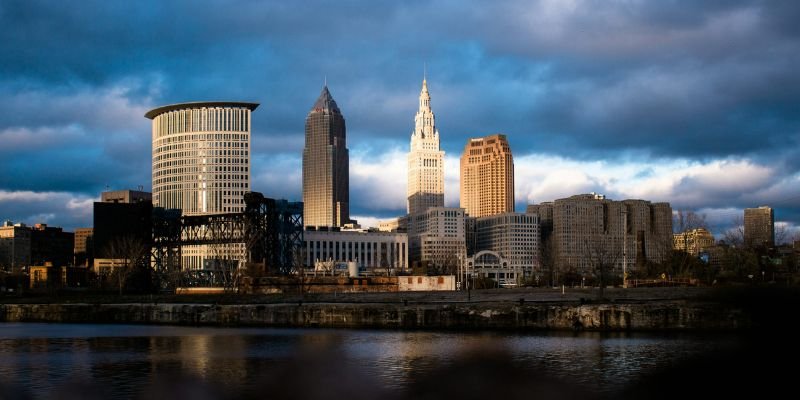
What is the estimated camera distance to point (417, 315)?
290 feet

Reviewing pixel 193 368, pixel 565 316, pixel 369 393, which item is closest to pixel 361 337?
pixel 565 316

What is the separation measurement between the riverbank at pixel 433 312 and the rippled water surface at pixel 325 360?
5697mm

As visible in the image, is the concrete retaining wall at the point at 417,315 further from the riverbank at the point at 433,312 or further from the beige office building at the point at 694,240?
the beige office building at the point at 694,240

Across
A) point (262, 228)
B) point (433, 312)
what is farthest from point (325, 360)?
point (262, 228)

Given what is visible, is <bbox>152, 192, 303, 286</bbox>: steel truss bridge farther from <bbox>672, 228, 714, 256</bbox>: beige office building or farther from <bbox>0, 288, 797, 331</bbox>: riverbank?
<bbox>672, 228, 714, 256</bbox>: beige office building

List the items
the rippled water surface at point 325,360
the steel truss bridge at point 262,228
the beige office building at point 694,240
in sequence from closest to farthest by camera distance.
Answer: the rippled water surface at point 325,360, the steel truss bridge at point 262,228, the beige office building at point 694,240

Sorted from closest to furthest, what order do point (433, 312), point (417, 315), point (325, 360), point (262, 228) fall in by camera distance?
1. point (325, 360)
2. point (433, 312)
3. point (417, 315)
4. point (262, 228)

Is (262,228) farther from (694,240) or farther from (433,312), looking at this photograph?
(694,240)

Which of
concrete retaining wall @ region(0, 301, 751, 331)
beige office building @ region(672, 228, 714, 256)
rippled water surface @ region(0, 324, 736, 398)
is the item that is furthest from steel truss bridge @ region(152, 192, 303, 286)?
rippled water surface @ region(0, 324, 736, 398)

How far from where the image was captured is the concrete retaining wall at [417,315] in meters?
76.1

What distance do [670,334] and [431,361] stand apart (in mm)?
27459

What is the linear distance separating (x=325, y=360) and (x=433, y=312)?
42.7 metres

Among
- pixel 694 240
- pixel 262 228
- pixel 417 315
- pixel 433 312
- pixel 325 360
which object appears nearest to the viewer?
pixel 325 360

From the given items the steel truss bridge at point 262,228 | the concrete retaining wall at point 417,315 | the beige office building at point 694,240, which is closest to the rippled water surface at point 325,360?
the concrete retaining wall at point 417,315
